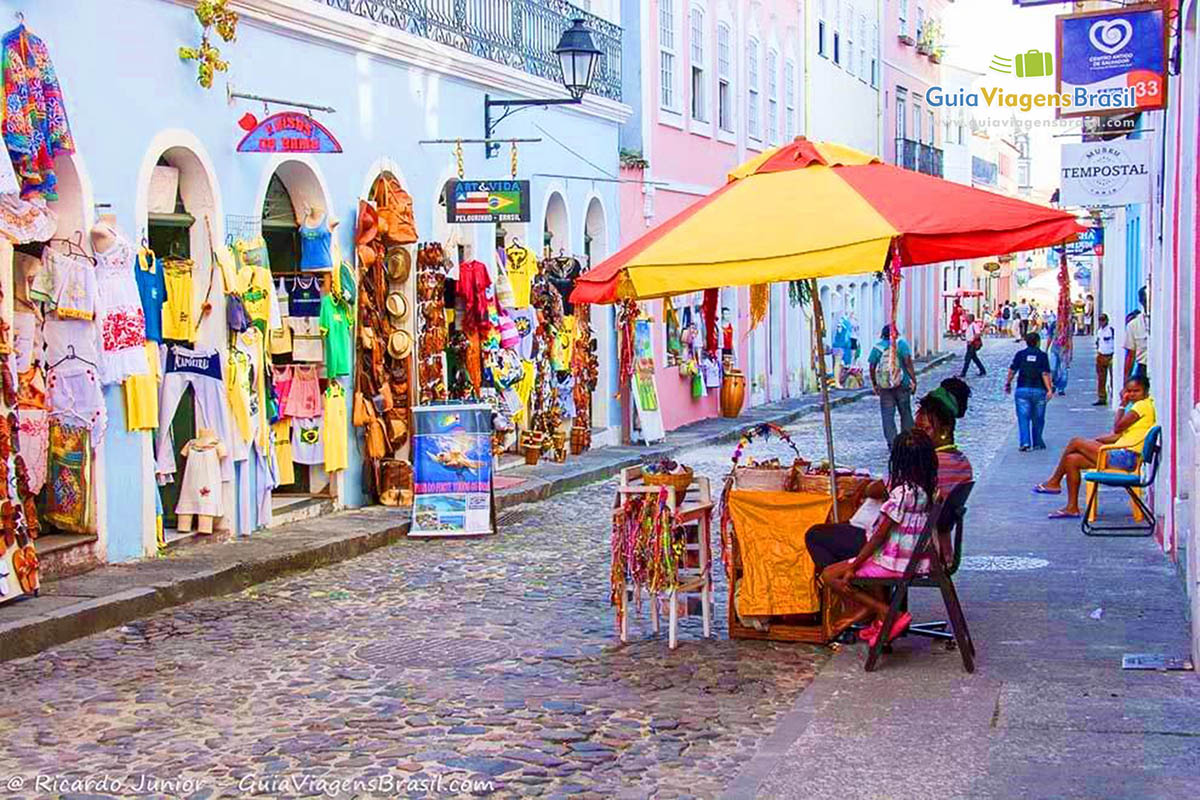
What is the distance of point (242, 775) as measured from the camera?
6.59 meters

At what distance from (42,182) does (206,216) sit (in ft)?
7.55

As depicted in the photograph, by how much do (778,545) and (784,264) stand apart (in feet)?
5.14

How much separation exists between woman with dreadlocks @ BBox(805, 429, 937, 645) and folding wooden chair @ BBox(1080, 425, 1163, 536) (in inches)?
184

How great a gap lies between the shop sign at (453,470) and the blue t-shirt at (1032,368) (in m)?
8.56

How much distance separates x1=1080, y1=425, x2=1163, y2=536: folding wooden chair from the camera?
12289 mm

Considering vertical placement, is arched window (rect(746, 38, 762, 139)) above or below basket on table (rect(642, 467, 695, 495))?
above

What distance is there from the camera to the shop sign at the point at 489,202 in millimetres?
Answer: 15727

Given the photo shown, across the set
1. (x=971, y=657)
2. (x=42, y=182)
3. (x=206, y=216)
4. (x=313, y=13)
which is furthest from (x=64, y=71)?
(x=971, y=657)

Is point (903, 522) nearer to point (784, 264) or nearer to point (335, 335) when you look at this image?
point (784, 264)

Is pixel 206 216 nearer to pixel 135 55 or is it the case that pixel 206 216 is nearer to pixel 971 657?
pixel 135 55

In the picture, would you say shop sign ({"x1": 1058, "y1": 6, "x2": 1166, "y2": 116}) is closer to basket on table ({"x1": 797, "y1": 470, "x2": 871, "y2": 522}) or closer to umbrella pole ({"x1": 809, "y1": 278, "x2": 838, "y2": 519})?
umbrella pole ({"x1": 809, "y1": 278, "x2": 838, "y2": 519})

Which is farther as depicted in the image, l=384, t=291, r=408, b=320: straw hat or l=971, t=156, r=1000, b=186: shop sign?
l=971, t=156, r=1000, b=186: shop sign

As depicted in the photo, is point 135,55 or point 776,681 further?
point 135,55

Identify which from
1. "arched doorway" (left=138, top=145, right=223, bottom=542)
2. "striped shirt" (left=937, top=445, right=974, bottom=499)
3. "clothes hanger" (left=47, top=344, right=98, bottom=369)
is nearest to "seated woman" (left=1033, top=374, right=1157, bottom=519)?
"striped shirt" (left=937, top=445, right=974, bottom=499)
